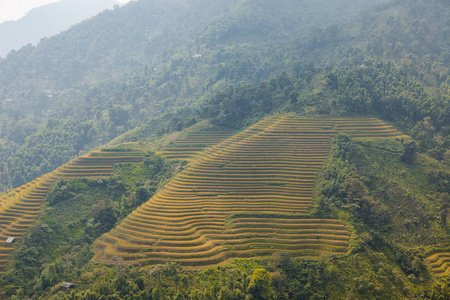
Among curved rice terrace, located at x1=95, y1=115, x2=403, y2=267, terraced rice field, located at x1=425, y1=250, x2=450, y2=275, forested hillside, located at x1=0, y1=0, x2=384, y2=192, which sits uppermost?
forested hillside, located at x1=0, y1=0, x2=384, y2=192

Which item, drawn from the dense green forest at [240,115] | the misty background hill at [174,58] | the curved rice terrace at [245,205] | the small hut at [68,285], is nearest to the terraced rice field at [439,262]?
the dense green forest at [240,115]

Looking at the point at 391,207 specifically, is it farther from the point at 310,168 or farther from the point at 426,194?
the point at 310,168

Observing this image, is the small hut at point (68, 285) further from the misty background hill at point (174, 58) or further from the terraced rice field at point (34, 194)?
the misty background hill at point (174, 58)

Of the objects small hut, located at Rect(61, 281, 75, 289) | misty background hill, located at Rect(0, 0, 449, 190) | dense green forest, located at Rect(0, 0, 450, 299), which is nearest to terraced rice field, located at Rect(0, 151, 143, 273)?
dense green forest, located at Rect(0, 0, 450, 299)

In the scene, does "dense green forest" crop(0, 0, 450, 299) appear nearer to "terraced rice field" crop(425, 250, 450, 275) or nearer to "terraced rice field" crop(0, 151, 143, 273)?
"terraced rice field" crop(425, 250, 450, 275)

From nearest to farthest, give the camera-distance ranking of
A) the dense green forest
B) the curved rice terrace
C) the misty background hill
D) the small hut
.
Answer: the dense green forest, the small hut, the curved rice terrace, the misty background hill

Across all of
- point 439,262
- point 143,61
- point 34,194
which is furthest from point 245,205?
point 143,61
